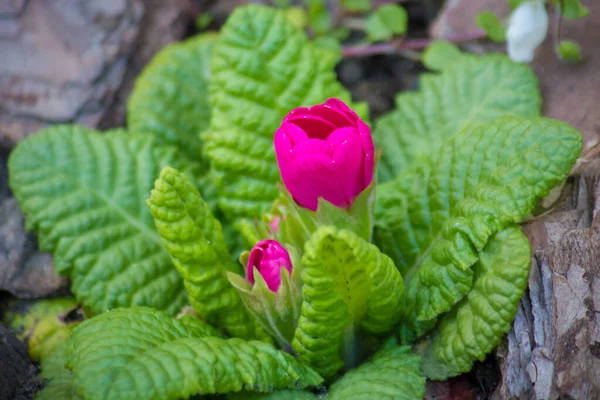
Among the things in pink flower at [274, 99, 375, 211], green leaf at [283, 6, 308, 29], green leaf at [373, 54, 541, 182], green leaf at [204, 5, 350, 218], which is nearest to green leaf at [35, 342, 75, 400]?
green leaf at [204, 5, 350, 218]

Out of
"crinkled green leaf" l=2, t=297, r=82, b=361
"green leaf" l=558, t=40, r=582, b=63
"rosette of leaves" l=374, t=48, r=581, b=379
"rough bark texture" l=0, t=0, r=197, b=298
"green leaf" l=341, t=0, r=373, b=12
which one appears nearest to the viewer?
"rosette of leaves" l=374, t=48, r=581, b=379

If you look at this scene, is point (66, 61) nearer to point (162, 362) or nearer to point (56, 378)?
point (56, 378)

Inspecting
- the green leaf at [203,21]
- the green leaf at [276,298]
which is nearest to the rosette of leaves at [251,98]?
the green leaf at [276,298]

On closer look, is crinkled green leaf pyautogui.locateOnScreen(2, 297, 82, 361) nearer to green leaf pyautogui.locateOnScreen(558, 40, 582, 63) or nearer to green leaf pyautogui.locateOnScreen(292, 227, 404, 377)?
green leaf pyautogui.locateOnScreen(292, 227, 404, 377)

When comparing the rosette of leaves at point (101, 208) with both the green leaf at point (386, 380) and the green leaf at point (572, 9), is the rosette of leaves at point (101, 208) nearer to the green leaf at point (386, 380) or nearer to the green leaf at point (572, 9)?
the green leaf at point (386, 380)

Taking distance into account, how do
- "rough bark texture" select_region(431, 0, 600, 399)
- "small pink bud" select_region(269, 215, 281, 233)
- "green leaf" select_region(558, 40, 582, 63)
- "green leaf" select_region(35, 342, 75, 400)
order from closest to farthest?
"rough bark texture" select_region(431, 0, 600, 399) → "green leaf" select_region(35, 342, 75, 400) → "small pink bud" select_region(269, 215, 281, 233) → "green leaf" select_region(558, 40, 582, 63)

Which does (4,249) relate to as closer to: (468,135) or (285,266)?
(285,266)

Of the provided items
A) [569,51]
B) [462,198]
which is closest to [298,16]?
[569,51]
